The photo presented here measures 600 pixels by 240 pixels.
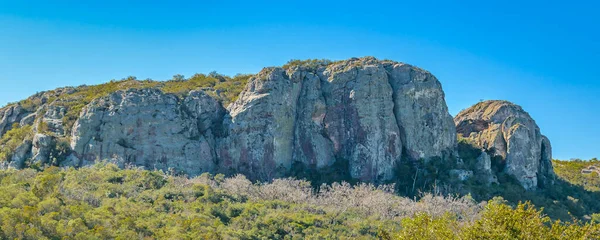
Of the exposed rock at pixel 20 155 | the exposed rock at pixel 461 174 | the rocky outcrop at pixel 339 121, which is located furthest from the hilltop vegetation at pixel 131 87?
the exposed rock at pixel 461 174

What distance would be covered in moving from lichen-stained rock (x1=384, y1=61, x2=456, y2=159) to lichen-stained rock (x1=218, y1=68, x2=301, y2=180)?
44.8 feet

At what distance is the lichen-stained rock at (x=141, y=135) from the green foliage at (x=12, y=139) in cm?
641

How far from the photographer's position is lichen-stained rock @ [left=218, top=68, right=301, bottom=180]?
2598 inches

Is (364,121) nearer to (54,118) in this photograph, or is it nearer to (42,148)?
(42,148)

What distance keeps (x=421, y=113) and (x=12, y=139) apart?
4794cm

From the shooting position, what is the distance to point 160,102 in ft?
217

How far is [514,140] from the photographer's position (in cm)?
7344

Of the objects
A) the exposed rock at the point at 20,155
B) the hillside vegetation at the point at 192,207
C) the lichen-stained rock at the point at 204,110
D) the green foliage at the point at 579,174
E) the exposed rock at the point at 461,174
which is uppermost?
the lichen-stained rock at the point at 204,110

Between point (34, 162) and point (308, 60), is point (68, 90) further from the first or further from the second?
point (308, 60)

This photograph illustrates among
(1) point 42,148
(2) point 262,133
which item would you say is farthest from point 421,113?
(1) point 42,148

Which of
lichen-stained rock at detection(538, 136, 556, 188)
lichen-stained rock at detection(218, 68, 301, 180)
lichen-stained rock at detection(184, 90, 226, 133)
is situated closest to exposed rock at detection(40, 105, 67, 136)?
lichen-stained rock at detection(184, 90, 226, 133)

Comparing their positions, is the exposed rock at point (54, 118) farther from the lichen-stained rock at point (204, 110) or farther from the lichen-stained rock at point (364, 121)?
the lichen-stained rock at point (364, 121)

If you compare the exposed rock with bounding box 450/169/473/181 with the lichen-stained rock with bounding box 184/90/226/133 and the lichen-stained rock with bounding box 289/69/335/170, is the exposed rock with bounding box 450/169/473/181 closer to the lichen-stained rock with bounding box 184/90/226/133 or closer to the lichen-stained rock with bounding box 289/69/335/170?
the lichen-stained rock with bounding box 289/69/335/170

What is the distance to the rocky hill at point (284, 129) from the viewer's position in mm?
63438
